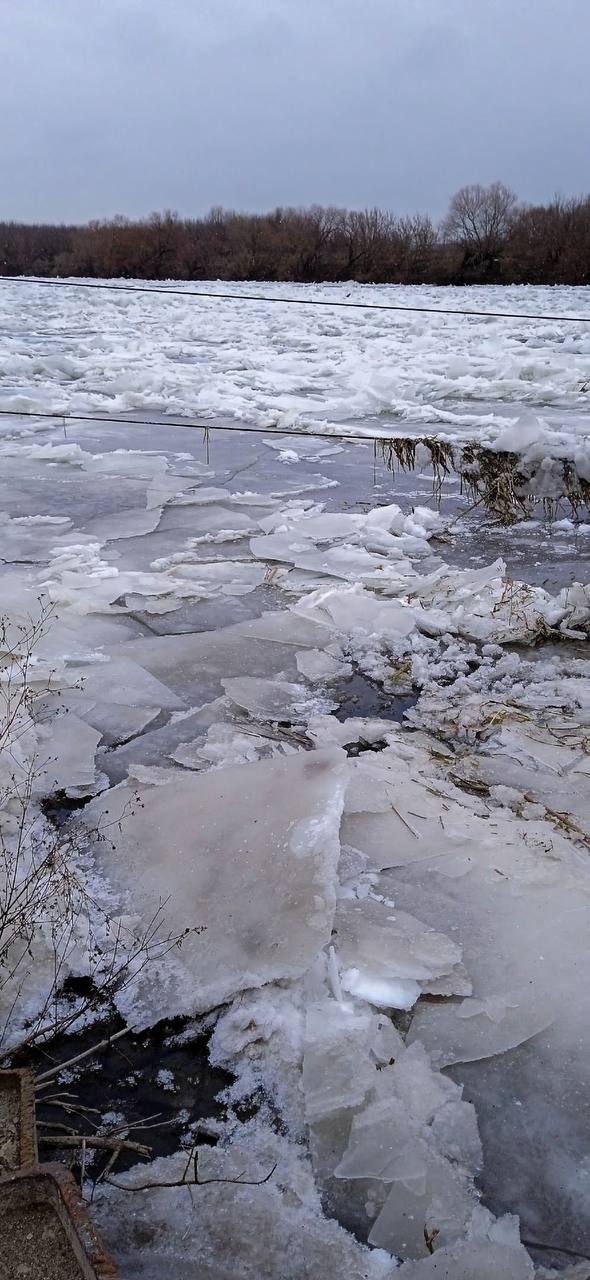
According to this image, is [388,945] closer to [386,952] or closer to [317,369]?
[386,952]

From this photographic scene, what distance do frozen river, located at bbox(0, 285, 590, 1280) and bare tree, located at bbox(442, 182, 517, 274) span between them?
2017cm

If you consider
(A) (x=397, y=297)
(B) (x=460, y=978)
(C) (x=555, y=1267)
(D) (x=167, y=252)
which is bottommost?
(C) (x=555, y=1267)

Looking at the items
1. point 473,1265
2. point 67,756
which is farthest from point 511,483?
point 473,1265

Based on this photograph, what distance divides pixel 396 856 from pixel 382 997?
0.49 m

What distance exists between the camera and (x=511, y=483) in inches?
205

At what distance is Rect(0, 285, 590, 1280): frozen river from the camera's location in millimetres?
1571

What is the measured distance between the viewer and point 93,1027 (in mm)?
1919

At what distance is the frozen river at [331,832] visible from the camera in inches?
61.9

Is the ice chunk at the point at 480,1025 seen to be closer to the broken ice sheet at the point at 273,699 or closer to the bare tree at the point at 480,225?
the broken ice sheet at the point at 273,699

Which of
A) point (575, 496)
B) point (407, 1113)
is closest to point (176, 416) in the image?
point (575, 496)

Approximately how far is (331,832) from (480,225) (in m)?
25.8

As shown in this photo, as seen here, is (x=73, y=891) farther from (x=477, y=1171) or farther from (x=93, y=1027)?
(x=477, y=1171)

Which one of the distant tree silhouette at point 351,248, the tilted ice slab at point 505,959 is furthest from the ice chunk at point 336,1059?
the distant tree silhouette at point 351,248

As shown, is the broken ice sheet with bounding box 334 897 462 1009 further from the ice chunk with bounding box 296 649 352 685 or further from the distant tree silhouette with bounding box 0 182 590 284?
the distant tree silhouette with bounding box 0 182 590 284
